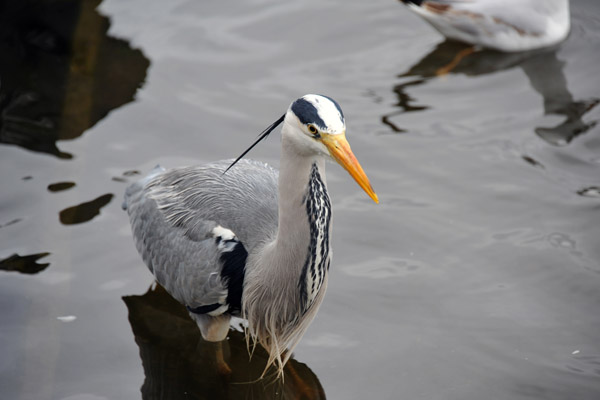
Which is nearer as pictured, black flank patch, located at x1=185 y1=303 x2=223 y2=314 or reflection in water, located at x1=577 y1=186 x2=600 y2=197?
black flank patch, located at x1=185 y1=303 x2=223 y2=314

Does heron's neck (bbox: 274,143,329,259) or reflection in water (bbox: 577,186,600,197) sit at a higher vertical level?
heron's neck (bbox: 274,143,329,259)

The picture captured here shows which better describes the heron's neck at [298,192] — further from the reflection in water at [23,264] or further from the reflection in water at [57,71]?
the reflection in water at [57,71]

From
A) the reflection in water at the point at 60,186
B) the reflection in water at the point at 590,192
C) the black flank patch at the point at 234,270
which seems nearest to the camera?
the black flank patch at the point at 234,270

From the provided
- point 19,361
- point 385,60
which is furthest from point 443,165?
point 19,361

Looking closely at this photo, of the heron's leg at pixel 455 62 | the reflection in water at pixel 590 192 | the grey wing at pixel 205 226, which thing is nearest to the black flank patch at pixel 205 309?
the grey wing at pixel 205 226

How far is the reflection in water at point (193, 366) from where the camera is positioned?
4.37 m

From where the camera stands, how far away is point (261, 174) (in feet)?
14.8

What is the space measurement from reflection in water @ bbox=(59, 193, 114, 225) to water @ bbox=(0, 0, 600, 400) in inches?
0.7

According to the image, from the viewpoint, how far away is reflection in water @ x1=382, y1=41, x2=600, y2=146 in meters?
6.25

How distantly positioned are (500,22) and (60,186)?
4469 mm

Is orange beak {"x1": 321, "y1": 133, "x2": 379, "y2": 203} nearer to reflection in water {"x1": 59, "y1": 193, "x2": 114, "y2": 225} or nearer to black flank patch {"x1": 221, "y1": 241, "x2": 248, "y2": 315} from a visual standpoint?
black flank patch {"x1": 221, "y1": 241, "x2": 248, "y2": 315}

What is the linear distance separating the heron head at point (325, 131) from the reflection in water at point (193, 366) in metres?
1.61

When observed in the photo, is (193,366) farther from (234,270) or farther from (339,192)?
(339,192)

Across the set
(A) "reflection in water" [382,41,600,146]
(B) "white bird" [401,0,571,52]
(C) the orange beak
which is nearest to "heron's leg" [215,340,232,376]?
(C) the orange beak
